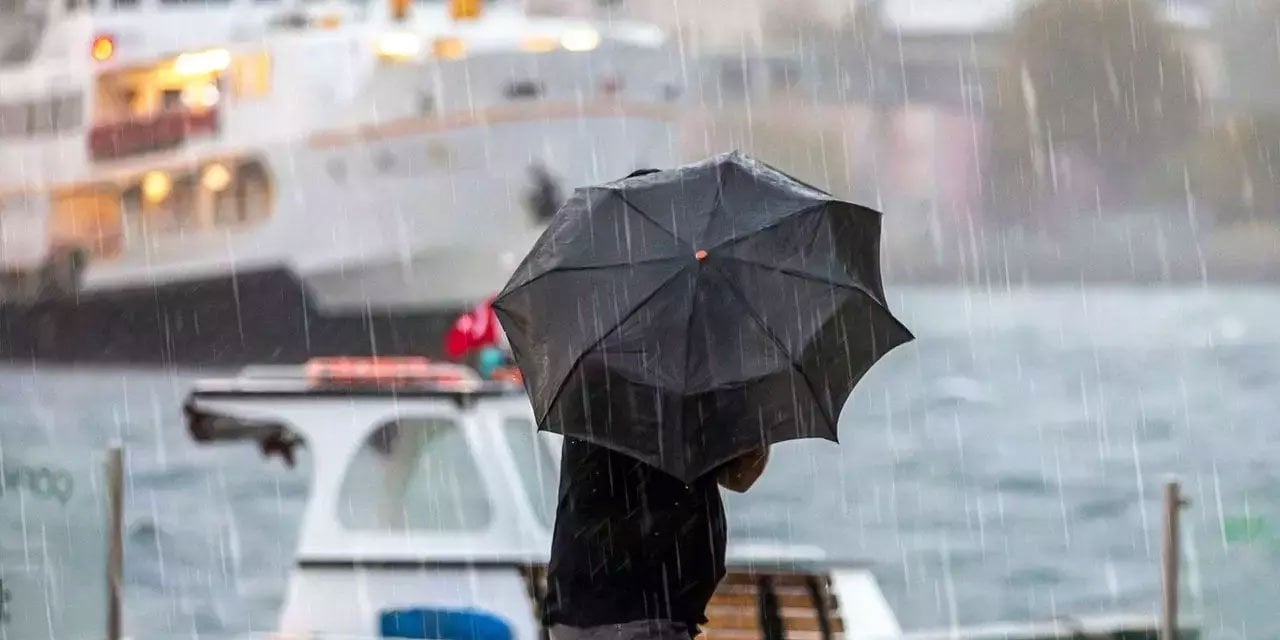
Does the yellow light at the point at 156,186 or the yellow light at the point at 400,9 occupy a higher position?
the yellow light at the point at 400,9

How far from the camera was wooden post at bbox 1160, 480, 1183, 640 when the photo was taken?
4.88 metres

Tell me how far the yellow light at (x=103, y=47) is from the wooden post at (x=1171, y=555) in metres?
33.4

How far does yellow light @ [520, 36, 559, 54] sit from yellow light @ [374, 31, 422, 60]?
214 centimetres

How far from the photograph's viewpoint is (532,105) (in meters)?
30.4

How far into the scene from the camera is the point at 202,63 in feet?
112

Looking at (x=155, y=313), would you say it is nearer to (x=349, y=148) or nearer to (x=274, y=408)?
(x=349, y=148)

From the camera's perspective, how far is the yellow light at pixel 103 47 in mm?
34750

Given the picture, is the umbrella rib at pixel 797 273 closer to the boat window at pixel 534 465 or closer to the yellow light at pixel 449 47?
the boat window at pixel 534 465

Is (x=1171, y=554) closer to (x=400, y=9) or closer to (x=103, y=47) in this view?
(x=400, y=9)

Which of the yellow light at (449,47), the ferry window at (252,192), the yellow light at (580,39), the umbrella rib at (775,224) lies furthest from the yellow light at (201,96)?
the umbrella rib at (775,224)

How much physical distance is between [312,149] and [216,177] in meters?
4.36

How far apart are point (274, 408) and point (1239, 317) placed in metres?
97.7

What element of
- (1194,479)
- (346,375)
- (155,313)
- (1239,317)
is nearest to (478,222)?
(155,313)

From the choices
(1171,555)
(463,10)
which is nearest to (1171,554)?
(1171,555)
